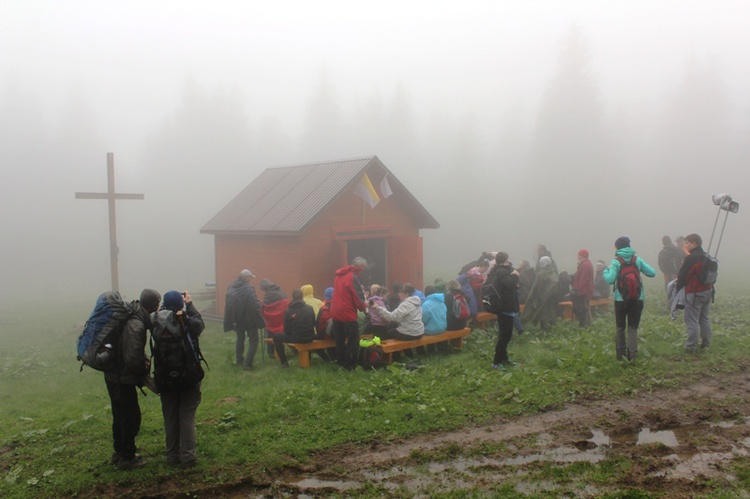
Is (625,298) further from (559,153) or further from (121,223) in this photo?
(121,223)

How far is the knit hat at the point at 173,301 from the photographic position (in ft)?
19.6

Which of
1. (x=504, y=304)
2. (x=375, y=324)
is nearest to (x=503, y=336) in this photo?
(x=504, y=304)

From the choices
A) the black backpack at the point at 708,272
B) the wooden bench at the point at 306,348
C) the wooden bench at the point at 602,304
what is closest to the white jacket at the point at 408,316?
the wooden bench at the point at 306,348

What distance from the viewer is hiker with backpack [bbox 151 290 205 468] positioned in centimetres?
592

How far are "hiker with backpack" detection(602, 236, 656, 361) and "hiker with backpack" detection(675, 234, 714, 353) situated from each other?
902mm

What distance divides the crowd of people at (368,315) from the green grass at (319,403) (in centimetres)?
40

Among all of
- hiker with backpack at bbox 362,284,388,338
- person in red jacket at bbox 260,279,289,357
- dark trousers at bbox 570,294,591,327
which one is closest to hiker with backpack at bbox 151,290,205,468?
hiker with backpack at bbox 362,284,388,338

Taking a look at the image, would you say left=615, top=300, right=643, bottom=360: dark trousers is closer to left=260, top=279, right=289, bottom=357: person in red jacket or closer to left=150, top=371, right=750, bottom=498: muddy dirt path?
left=150, top=371, right=750, bottom=498: muddy dirt path

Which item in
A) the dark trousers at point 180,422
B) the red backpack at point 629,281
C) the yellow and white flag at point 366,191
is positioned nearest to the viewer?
the dark trousers at point 180,422

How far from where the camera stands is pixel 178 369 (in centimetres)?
592

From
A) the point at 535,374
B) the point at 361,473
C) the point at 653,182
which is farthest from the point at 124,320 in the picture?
the point at 653,182

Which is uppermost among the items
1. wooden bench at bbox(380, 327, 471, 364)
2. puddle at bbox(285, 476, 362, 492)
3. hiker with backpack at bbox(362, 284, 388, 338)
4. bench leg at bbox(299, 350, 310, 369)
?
hiker with backpack at bbox(362, 284, 388, 338)

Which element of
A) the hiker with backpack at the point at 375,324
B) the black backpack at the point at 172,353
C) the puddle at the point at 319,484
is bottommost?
the puddle at the point at 319,484

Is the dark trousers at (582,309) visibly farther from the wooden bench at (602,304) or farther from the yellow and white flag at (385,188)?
the yellow and white flag at (385,188)
